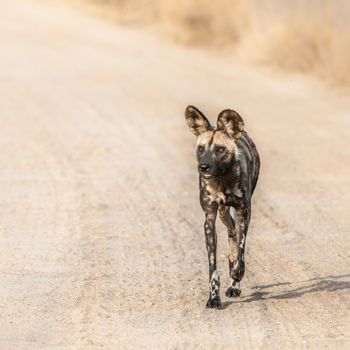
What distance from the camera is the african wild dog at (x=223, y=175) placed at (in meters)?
7.77

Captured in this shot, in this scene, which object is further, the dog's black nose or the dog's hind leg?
the dog's hind leg

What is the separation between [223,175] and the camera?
789 cm

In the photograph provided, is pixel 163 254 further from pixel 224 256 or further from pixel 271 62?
pixel 271 62

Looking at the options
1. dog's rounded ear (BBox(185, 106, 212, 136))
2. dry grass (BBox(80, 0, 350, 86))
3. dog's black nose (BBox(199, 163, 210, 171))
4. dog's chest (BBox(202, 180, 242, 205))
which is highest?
dog's rounded ear (BBox(185, 106, 212, 136))

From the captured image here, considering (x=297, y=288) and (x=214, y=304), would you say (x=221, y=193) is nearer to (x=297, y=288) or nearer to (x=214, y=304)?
(x=214, y=304)

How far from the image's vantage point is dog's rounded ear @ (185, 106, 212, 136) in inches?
309

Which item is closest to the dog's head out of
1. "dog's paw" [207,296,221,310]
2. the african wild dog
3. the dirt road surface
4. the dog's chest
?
the african wild dog

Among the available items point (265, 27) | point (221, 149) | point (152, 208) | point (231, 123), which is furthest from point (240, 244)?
point (265, 27)

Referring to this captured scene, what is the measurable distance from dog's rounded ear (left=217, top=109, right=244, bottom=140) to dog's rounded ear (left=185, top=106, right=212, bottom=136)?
98 millimetres

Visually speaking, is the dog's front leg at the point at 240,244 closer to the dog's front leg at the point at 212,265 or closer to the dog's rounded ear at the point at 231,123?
the dog's front leg at the point at 212,265

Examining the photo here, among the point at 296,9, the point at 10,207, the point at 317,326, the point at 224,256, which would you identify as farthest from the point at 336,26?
the point at 317,326

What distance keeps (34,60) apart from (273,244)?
13.1m

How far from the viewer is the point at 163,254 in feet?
31.2

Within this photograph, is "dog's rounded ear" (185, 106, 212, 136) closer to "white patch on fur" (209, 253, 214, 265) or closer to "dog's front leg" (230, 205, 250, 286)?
"dog's front leg" (230, 205, 250, 286)
